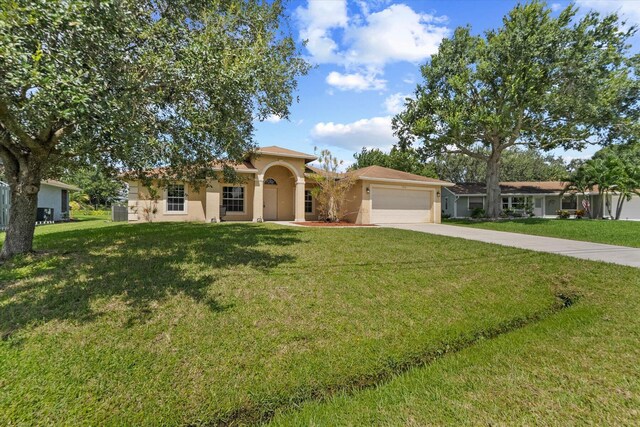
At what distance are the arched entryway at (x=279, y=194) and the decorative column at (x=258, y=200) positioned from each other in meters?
1.27

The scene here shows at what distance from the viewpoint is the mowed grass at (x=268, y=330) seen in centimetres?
296

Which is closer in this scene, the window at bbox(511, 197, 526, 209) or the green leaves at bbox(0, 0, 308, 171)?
the green leaves at bbox(0, 0, 308, 171)

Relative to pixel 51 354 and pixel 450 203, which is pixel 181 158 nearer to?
pixel 51 354

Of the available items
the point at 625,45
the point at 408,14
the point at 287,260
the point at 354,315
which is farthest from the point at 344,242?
the point at 625,45

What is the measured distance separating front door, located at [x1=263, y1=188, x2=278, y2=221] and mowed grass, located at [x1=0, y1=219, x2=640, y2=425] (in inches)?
446

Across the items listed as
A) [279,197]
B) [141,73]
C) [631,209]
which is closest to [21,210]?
[141,73]

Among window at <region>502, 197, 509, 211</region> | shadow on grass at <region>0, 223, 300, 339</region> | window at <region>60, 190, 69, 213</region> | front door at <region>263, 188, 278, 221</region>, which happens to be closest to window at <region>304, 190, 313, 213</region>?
front door at <region>263, 188, 278, 221</region>

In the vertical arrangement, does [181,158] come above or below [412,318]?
above

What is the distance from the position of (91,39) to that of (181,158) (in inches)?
148

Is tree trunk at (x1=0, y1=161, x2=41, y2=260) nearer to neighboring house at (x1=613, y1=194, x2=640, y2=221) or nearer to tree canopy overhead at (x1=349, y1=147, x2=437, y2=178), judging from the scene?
tree canopy overhead at (x1=349, y1=147, x2=437, y2=178)

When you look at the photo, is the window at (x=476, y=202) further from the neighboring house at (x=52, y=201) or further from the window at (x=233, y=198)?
the neighboring house at (x=52, y=201)

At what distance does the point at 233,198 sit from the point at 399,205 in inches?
391

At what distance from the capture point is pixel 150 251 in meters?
7.34

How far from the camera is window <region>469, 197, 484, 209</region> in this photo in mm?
28984
